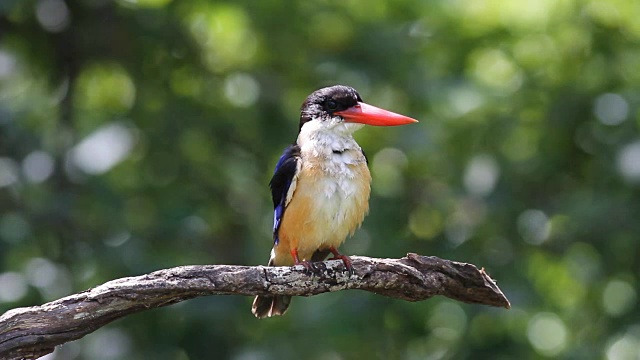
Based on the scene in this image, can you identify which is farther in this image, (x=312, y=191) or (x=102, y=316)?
(x=312, y=191)

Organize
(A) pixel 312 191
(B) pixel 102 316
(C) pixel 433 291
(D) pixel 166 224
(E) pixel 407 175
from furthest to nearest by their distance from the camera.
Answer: (E) pixel 407 175
(D) pixel 166 224
(A) pixel 312 191
(C) pixel 433 291
(B) pixel 102 316

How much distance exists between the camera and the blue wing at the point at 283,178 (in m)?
4.81

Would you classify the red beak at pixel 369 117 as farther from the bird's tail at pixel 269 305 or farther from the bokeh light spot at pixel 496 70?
the bokeh light spot at pixel 496 70

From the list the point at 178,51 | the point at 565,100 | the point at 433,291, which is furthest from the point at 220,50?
the point at 433,291

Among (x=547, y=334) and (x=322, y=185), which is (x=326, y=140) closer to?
(x=322, y=185)

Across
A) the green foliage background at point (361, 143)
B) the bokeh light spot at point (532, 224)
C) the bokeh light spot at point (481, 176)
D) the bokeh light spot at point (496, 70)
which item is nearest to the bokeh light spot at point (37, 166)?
the green foliage background at point (361, 143)

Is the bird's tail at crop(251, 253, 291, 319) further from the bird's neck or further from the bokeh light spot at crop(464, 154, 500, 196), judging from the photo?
the bokeh light spot at crop(464, 154, 500, 196)

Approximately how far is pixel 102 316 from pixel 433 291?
1.32m

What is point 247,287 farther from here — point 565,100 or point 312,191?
point 565,100

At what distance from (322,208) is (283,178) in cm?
31

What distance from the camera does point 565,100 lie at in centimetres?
734

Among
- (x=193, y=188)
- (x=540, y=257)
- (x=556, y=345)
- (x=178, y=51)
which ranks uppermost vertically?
(x=178, y=51)

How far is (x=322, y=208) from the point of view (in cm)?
466

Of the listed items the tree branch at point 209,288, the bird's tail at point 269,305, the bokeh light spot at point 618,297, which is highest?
the tree branch at point 209,288
